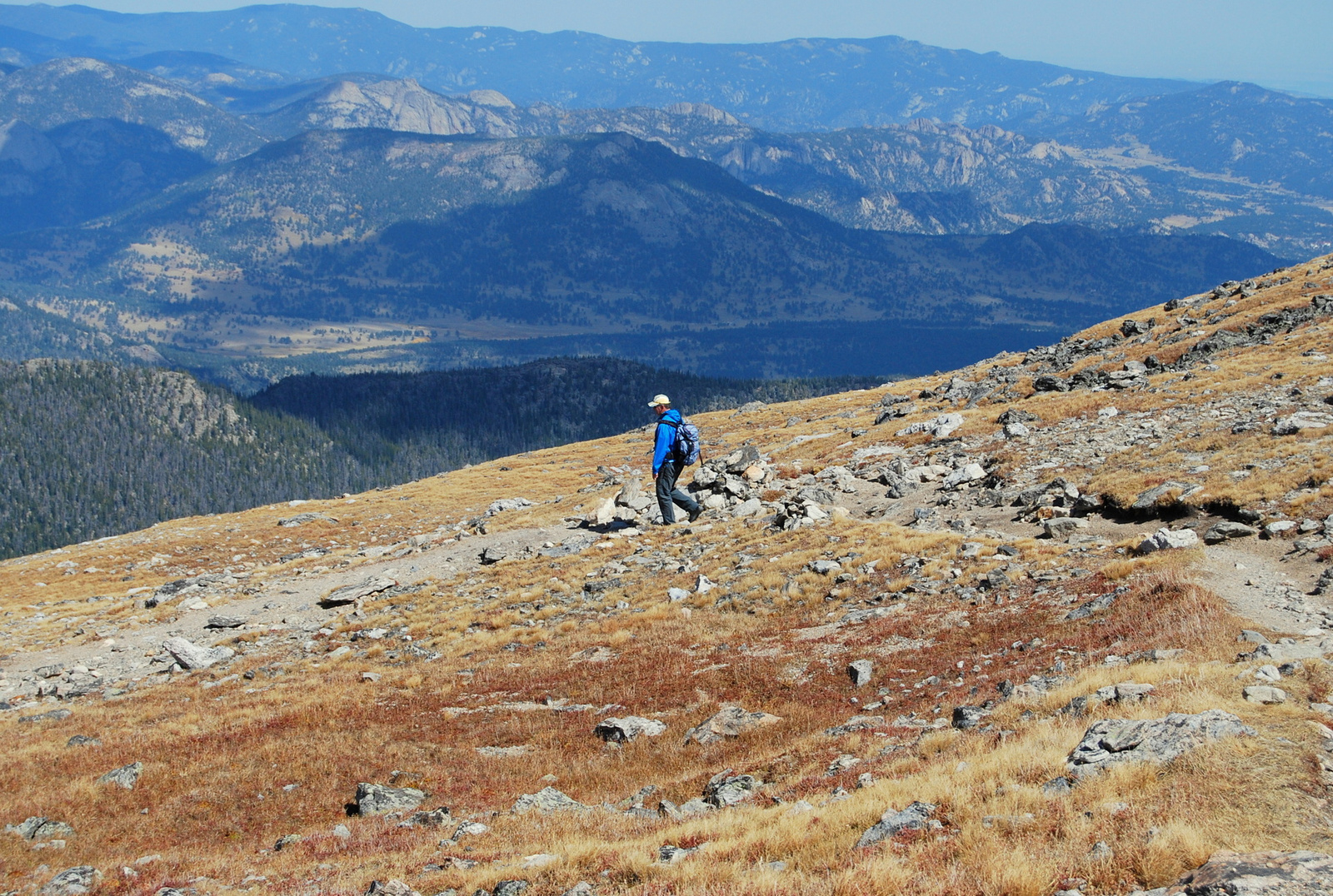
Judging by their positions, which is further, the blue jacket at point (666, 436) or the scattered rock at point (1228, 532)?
the blue jacket at point (666, 436)

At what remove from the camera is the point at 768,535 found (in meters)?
29.5

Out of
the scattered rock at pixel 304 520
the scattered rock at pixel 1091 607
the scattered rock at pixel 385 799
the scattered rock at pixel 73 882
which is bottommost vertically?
the scattered rock at pixel 304 520

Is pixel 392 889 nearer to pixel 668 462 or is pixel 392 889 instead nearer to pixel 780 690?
pixel 780 690

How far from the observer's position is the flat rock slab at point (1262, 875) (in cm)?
719

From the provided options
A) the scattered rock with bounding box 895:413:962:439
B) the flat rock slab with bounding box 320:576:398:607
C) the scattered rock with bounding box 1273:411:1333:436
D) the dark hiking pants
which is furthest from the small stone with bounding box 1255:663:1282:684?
the scattered rock with bounding box 895:413:962:439

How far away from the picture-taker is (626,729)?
16469mm

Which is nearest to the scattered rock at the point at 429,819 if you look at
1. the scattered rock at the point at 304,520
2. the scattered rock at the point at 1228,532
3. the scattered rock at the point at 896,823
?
the scattered rock at the point at 896,823

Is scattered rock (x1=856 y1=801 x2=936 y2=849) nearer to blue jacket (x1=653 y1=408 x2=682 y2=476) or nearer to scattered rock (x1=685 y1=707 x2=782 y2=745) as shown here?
scattered rock (x1=685 y1=707 x2=782 y2=745)

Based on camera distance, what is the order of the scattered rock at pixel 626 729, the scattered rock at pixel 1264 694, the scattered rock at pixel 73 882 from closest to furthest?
1. the scattered rock at pixel 1264 694
2. the scattered rock at pixel 73 882
3. the scattered rock at pixel 626 729

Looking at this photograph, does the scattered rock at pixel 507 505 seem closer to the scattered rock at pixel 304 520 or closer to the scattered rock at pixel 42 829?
the scattered rock at pixel 304 520

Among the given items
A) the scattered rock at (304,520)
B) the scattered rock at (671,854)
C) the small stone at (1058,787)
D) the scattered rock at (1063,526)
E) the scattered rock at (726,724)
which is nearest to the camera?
the small stone at (1058,787)

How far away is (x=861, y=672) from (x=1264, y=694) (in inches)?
295

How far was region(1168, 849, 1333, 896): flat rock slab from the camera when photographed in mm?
7188

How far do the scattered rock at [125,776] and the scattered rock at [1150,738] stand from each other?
1668 centimetres
